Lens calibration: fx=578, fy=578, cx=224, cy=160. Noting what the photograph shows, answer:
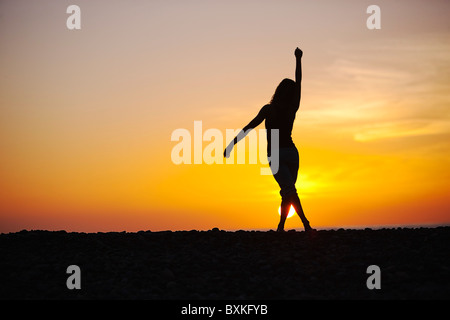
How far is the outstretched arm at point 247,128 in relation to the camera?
42.6 ft

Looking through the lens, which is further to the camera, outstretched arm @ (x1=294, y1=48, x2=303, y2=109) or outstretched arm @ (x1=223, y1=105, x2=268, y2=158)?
outstretched arm @ (x1=294, y1=48, x2=303, y2=109)

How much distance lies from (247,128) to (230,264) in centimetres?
334

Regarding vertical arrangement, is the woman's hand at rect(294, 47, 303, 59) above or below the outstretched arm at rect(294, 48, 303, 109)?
above

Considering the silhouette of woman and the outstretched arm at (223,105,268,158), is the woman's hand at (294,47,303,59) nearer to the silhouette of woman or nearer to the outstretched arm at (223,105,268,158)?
the silhouette of woman

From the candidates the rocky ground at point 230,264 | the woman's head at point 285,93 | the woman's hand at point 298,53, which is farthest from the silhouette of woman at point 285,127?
the rocky ground at point 230,264

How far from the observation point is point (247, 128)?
43.9 feet

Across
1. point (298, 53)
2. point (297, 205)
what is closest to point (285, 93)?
point (298, 53)

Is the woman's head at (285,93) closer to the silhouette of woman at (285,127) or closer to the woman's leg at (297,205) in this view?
the silhouette of woman at (285,127)

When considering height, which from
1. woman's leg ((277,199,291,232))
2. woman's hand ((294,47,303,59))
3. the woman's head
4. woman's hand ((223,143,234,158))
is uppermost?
woman's hand ((294,47,303,59))

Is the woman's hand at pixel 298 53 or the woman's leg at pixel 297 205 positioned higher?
the woman's hand at pixel 298 53

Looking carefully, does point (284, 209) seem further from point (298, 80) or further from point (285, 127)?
point (298, 80)

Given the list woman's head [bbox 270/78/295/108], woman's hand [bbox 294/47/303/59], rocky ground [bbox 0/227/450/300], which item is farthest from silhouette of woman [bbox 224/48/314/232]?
rocky ground [bbox 0/227/450/300]

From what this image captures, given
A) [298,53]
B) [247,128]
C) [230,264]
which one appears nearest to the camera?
[230,264]

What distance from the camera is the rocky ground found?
10391 millimetres
